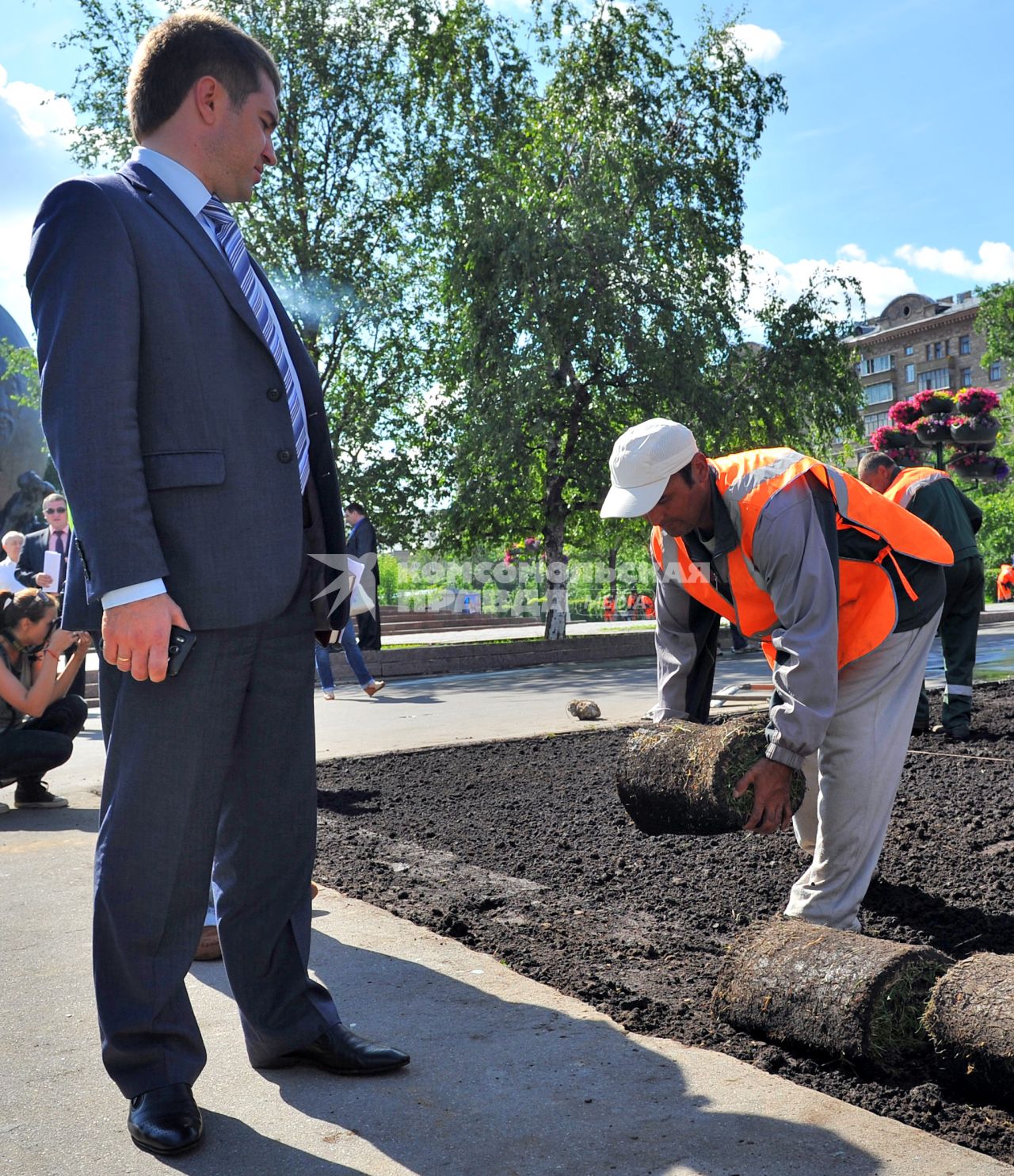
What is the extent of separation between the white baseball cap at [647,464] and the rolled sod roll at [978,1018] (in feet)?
4.80

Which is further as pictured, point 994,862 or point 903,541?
point 994,862

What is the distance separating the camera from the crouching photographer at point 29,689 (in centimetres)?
637

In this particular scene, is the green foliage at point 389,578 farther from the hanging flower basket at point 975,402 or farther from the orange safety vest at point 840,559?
the orange safety vest at point 840,559

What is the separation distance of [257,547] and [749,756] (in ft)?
5.67

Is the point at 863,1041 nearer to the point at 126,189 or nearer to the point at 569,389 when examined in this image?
the point at 126,189

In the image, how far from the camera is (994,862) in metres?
4.55

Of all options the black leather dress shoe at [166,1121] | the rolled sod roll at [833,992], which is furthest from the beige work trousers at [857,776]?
the black leather dress shoe at [166,1121]

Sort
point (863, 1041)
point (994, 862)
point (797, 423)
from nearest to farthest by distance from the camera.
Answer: point (863, 1041)
point (994, 862)
point (797, 423)

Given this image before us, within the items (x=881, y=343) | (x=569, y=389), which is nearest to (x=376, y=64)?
(x=569, y=389)

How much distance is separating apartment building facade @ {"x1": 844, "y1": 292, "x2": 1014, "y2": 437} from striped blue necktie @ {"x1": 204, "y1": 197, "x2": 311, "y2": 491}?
8741cm

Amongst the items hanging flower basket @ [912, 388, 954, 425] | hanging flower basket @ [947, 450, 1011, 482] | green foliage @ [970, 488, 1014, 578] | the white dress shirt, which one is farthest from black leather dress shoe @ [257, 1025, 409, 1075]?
green foliage @ [970, 488, 1014, 578]

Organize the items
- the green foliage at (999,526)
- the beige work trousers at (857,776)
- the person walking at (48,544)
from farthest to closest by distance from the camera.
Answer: the green foliage at (999,526), the person walking at (48,544), the beige work trousers at (857,776)

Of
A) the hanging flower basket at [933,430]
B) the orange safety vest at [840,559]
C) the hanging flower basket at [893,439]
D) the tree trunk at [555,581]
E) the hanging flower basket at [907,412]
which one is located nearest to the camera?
the orange safety vest at [840,559]

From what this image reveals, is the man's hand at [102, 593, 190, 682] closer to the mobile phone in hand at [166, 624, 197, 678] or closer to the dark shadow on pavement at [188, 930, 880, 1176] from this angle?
the mobile phone in hand at [166, 624, 197, 678]
